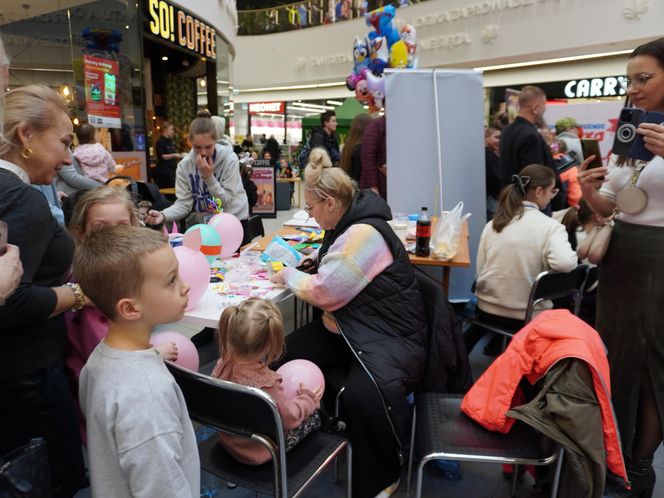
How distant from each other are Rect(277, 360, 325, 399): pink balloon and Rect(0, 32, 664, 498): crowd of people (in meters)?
0.04

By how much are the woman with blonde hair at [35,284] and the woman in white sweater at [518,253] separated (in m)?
2.08

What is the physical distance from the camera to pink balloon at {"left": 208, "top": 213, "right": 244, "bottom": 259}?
8.26 ft

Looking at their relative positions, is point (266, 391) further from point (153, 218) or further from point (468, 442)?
point (153, 218)

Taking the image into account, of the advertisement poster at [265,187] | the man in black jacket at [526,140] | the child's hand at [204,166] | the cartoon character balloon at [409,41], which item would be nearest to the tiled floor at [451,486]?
the child's hand at [204,166]

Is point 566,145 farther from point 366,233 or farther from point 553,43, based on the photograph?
point 553,43

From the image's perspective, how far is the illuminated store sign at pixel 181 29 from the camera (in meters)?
6.51

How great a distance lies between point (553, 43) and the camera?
8.99 m

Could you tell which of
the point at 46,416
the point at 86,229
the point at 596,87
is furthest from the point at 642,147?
the point at 596,87

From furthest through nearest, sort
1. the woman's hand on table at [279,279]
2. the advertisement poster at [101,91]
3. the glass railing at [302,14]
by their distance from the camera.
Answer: the glass railing at [302,14]
the advertisement poster at [101,91]
the woman's hand on table at [279,279]

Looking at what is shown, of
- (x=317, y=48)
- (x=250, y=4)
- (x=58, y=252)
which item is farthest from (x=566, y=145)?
(x=250, y=4)

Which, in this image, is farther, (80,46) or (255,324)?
(80,46)

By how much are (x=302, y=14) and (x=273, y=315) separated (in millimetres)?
14296

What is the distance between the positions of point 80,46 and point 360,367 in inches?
230

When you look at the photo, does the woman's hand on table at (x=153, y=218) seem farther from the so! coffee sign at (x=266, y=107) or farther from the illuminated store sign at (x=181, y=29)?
the so! coffee sign at (x=266, y=107)
